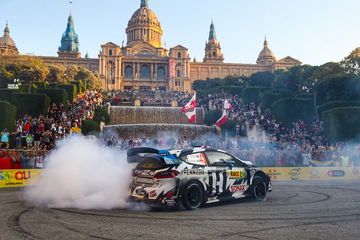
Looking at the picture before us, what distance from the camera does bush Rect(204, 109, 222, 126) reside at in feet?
134

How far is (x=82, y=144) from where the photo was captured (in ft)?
35.4

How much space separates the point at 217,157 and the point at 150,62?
11839cm

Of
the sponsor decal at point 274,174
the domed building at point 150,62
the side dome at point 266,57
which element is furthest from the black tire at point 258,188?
the side dome at point 266,57

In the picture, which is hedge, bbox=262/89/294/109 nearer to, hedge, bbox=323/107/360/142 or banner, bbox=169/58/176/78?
hedge, bbox=323/107/360/142

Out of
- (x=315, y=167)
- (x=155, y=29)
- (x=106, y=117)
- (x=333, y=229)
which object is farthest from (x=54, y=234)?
(x=155, y=29)

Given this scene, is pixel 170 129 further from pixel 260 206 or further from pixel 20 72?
pixel 20 72

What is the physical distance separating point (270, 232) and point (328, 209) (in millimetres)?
3558

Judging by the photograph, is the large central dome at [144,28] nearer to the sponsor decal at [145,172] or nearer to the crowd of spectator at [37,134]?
the crowd of spectator at [37,134]

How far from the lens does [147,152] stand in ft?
32.9

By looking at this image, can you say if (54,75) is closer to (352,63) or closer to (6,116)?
(6,116)

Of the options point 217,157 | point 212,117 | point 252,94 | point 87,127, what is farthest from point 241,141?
point 252,94

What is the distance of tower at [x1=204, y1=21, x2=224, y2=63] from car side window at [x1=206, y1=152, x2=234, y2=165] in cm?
13939

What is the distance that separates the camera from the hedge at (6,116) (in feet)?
90.7

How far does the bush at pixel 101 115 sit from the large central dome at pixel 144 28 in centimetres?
10537
